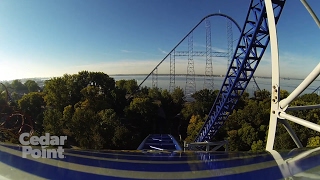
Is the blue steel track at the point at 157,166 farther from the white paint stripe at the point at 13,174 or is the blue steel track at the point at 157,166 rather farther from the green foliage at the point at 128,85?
the green foliage at the point at 128,85

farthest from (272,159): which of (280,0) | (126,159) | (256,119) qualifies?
(256,119)

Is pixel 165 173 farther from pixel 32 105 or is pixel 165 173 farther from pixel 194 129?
pixel 32 105

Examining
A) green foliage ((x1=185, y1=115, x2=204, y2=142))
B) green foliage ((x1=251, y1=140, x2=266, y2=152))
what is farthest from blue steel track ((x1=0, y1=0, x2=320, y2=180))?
green foliage ((x1=185, y1=115, x2=204, y2=142))

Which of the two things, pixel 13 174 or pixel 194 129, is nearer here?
pixel 13 174

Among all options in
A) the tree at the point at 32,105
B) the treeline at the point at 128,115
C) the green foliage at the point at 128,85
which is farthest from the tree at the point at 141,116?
the tree at the point at 32,105

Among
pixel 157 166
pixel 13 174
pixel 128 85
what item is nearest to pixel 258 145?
pixel 157 166

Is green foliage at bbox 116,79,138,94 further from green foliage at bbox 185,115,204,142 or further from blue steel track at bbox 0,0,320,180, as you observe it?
blue steel track at bbox 0,0,320,180

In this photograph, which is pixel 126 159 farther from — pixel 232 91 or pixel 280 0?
pixel 232 91

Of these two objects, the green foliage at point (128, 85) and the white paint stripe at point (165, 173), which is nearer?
the white paint stripe at point (165, 173)
